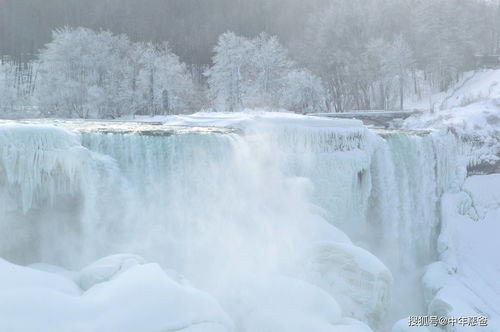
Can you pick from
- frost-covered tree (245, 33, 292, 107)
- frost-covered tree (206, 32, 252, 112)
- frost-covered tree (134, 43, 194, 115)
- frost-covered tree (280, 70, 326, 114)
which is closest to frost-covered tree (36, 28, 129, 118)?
frost-covered tree (134, 43, 194, 115)

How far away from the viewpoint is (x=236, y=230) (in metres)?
10.2

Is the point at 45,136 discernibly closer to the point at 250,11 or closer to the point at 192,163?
the point at 192,163

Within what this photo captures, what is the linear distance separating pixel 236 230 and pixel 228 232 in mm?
185

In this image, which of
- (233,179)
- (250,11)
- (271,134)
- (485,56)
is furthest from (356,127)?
(250,11)

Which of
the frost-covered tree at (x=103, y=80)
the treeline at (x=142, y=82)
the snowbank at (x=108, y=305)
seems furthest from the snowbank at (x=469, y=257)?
the frost-covered tree at (x=103, y=80)

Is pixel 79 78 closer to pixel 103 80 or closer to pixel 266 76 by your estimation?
pixel 103 80

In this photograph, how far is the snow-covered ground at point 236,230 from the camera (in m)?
5.53

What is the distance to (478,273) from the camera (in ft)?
50.5

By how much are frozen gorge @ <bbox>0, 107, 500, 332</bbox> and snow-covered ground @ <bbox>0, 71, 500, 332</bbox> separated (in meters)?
0.03

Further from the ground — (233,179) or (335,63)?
(335,63)

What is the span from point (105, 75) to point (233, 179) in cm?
2343

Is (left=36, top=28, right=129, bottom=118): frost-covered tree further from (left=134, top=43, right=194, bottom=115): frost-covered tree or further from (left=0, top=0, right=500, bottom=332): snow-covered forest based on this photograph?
(left=134, top=43, right=194, bottom=115): frost-covered tree

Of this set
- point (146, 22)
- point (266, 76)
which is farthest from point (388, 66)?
point (146, 22)

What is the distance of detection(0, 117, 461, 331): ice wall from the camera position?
27.7ft
